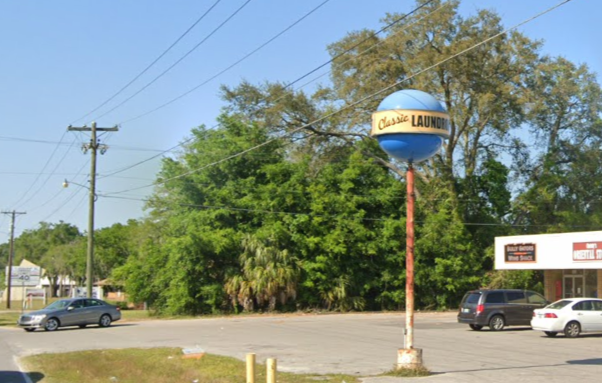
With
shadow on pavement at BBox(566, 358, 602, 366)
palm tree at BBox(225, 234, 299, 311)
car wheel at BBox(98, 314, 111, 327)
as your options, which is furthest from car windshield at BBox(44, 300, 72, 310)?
shadow on pavement at BBox(566, 358, 602, 366)

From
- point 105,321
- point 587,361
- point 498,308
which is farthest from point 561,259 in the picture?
point 105,321

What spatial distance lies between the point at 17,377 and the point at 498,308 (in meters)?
19.7

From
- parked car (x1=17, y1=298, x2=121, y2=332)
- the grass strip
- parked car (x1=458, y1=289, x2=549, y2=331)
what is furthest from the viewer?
parked car (x1=17, y1=298, x2=121, y2=332)

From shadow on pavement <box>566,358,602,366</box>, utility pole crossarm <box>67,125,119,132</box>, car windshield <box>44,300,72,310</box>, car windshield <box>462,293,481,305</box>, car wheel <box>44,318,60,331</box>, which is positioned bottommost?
car wheel <box>44,318,60,331</box>

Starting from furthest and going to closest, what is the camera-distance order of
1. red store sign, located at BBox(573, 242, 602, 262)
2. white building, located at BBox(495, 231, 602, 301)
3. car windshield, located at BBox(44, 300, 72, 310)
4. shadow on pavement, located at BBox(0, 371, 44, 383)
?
white building, located at BBox(495, 231, 602, 301), red store sign, located at BBox(573, 242, 602, 262), car windshield, located at BBox(44, 300, 72, 310), shadow on pavement, located at BBox(0, 371, 44, 383)

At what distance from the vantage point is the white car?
25016 millimetres

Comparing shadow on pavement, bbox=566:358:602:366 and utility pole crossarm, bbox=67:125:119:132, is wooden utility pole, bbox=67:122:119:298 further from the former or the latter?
shadow on pavement, bbox=566:358:602:366

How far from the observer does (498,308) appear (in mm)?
28641

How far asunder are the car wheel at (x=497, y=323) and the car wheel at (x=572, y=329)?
3581 mm

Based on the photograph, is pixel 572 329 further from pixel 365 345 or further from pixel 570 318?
pixel 365 345

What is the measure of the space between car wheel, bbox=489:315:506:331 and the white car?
9.73 feet

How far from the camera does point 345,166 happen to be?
47.7m

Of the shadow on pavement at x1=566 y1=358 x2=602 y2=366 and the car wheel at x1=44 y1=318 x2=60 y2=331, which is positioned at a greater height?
the shadow on pavement at x1=566 y1=358 x2=602 y2=366

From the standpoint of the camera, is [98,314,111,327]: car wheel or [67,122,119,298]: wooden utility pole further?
[67,122,119,298]: wooden utility pole
